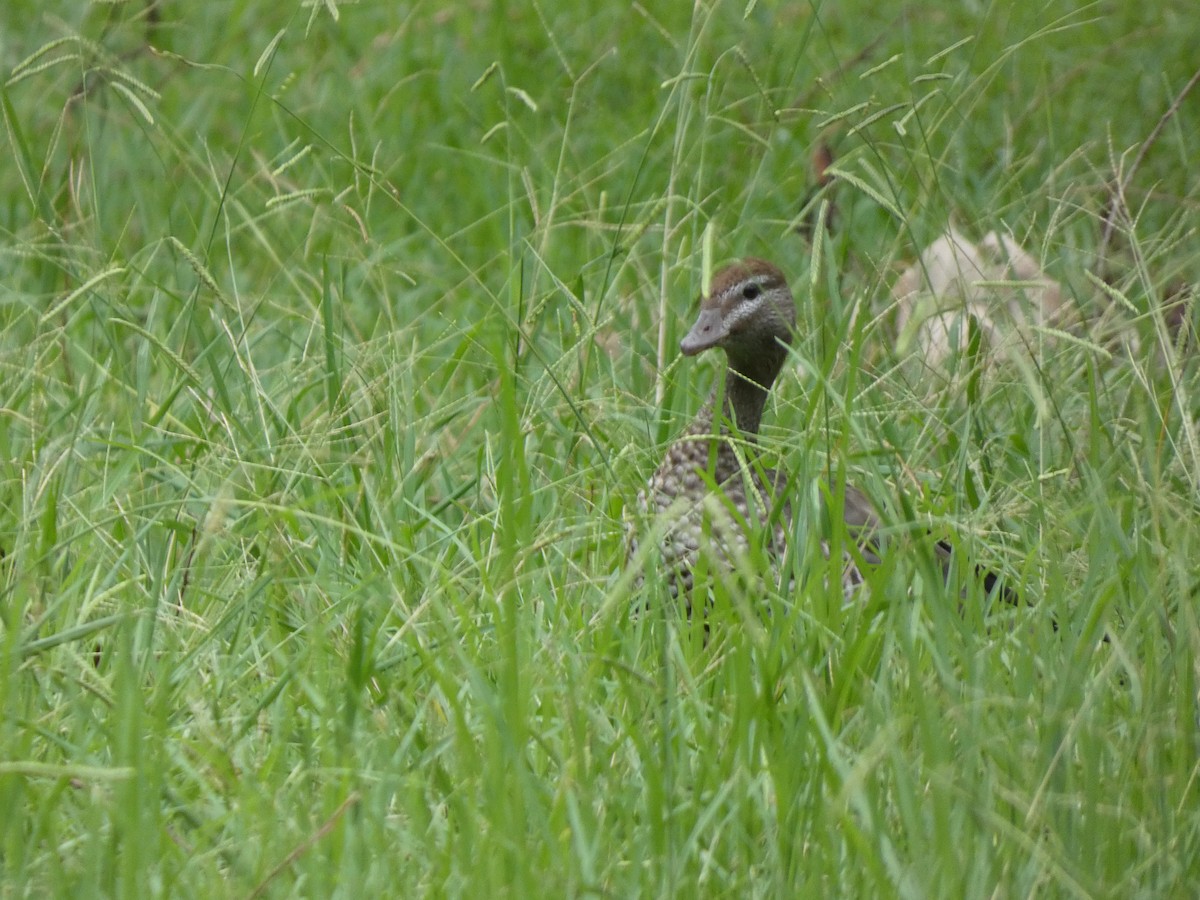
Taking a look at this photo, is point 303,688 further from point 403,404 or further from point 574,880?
point 403,404

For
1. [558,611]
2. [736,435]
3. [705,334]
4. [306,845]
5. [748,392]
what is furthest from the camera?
[748,392]

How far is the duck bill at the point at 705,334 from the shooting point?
3170 millimetres

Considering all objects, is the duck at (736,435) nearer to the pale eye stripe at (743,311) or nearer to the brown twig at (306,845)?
the pale eye stripe at (743,311)

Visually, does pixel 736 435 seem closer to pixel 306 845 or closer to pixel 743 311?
pixel 743 311

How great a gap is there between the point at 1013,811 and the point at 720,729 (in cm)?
41

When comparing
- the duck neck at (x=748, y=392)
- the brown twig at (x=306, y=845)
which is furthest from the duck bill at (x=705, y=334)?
the brown twig at (x=306, y=845)

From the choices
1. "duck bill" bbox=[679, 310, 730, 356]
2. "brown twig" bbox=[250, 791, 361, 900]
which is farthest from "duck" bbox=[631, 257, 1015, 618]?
"brown twig" bbox=[250, 791, 361, 900]

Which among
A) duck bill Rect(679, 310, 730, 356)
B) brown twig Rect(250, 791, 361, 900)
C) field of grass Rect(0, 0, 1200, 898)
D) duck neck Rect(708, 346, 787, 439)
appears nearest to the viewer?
brown twig Rect(250, 791, 361, 900)

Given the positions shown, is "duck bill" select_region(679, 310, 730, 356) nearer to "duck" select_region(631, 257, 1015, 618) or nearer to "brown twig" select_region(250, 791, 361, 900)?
"duck" select_region(631, 257, 1015, 618)

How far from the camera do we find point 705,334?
3.21 m

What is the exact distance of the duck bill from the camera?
3.17 metres

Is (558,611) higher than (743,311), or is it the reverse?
(743,311)

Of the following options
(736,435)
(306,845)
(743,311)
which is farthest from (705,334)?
(306,845)

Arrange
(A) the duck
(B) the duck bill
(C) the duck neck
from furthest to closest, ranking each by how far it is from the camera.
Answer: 1. (C) the duck neck
2. (B) the duck bill
3. (A) the duck
